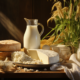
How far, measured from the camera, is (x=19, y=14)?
2182 millimetres

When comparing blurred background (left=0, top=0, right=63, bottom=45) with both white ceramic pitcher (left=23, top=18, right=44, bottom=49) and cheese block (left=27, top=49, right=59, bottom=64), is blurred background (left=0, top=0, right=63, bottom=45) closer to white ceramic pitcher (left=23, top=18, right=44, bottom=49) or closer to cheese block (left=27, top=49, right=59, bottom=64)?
white ceramic pitcher (left=23, top=18, right=44, bottom=49)

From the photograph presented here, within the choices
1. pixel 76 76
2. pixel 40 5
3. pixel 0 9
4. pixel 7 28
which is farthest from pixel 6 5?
pixel 76 76

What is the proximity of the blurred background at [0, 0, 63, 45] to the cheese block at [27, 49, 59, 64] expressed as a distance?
1.20 metres

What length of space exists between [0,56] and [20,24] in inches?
50.3

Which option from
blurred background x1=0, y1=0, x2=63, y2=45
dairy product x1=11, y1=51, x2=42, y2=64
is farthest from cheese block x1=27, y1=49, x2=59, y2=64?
blurred background x1=0, y1=0, x2=63, y2=45

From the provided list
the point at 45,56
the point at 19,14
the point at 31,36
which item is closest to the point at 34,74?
the point at 45,56

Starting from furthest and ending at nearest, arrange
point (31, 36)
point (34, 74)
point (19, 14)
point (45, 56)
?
point (19, 14), point (31, 36), point (45, 56), point (34, 74)

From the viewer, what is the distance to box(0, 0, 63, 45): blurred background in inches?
82.7

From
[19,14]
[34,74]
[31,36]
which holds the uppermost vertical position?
[19,14]

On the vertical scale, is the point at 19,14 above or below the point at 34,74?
above

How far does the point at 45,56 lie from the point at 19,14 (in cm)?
145

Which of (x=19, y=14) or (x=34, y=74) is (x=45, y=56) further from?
(x=19, y=14)

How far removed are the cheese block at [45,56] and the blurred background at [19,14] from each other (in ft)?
3.94

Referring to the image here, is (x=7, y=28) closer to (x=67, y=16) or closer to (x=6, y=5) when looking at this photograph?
(x=6, y=5)
